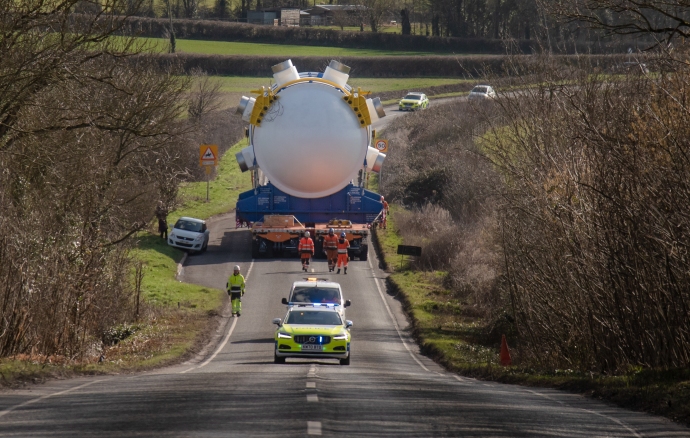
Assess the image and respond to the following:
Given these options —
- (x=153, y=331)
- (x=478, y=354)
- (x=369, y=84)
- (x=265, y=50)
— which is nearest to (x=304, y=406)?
(x=478, y=354)

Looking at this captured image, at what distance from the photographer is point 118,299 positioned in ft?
85.0

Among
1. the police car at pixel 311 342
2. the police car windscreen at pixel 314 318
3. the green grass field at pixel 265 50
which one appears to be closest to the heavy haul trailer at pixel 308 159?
the police car windscreen at pixel 314 318

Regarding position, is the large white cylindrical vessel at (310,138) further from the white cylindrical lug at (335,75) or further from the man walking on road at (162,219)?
the man walking on road at (162,219)

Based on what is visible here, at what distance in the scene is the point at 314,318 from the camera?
69.5 feet

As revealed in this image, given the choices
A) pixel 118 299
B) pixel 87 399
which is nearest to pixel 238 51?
pixel 118 299

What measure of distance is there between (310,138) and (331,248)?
12.9 feet

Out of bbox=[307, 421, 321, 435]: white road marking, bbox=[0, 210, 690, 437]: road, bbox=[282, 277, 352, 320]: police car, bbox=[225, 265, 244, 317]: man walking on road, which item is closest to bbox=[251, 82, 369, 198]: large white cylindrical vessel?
bbox=[225, 265, 244, 317]: man walking on road

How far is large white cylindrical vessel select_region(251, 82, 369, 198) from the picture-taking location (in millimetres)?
33656

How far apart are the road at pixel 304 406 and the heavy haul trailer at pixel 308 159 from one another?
13.5 meters

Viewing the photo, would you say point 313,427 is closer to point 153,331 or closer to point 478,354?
point 478,354

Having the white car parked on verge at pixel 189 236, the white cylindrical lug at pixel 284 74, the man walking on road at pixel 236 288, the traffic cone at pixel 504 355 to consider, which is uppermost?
the white cylindrical lug at pixel 284 74

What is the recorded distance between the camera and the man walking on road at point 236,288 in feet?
86.8

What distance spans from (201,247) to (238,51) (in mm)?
51714

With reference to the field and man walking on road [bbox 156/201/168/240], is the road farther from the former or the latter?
the field
